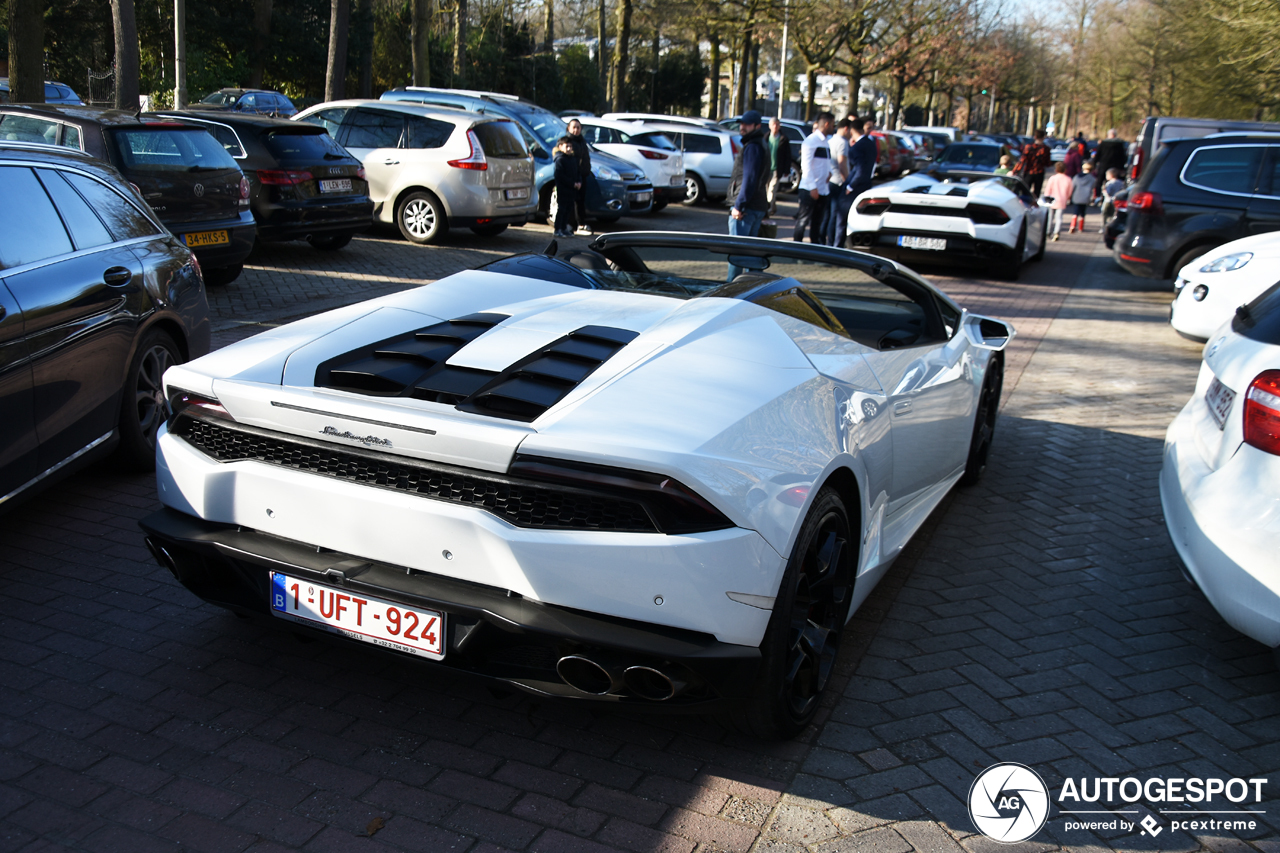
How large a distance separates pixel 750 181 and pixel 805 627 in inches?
371

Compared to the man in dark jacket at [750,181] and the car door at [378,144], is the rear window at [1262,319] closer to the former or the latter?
the man in dark jacket at [750,181]

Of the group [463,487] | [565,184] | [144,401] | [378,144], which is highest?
[378,144]

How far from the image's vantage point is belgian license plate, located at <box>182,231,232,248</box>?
9.06 m

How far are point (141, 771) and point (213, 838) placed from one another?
41 centimetres

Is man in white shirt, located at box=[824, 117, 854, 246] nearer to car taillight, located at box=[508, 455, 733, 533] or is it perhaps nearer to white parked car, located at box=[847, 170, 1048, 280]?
white parked car, located at box=[847, 170, 1048, 280]

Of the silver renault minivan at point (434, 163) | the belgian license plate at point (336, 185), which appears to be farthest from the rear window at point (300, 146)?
the silver renault minivan at point (434, 163)

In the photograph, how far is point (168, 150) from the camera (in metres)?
8.94

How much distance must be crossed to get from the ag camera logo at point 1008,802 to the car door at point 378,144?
12544mm

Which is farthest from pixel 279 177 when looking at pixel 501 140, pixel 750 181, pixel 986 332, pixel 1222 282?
pixel 1222 282

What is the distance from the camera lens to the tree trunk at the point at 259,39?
37031 mm

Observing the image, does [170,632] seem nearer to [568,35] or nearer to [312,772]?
[312,772]

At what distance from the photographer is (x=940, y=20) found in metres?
45.9


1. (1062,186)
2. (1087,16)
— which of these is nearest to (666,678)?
(1062,186)

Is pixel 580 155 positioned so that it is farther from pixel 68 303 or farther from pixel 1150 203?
pixel 68 303
